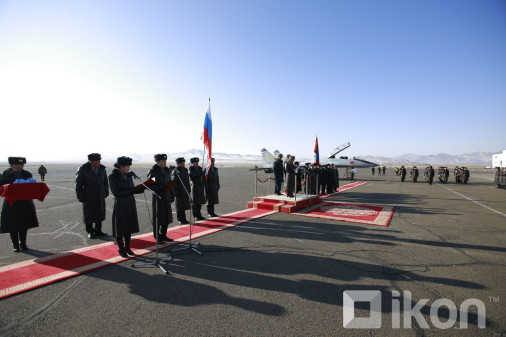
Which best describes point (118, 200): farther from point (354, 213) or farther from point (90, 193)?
point (354, 213)

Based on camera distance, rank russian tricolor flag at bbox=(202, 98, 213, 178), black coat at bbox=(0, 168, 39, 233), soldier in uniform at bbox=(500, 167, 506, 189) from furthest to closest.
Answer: soldier in uniform at bbox=(500, 167, 506, 189) → russian tricolor flag at bbox=(202, 98, 213, 178) → black coat at bbox=(0, 168, 39, 233)

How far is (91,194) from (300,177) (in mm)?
10194

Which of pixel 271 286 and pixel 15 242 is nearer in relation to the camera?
pixel 271 286

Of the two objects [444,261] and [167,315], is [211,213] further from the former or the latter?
[444,261]

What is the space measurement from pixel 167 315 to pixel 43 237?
5.55 m

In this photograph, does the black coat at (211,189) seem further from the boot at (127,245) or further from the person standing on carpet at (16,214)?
the person standing on carpet at (16,214)

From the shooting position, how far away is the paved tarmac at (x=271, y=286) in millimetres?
2840

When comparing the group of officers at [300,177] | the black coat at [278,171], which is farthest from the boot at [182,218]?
the black coat at [278,171]

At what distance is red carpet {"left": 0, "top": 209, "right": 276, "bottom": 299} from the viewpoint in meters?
3.85

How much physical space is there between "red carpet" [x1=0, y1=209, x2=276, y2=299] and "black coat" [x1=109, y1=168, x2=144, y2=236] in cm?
68

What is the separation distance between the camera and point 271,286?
3760mm

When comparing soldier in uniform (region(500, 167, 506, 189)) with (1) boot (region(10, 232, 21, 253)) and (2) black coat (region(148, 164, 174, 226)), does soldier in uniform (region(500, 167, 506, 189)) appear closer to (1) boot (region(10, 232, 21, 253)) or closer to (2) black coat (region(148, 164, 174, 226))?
(2) black coat (region(148, 164, 174, 226))

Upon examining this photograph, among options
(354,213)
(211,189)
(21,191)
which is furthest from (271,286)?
(354,213)

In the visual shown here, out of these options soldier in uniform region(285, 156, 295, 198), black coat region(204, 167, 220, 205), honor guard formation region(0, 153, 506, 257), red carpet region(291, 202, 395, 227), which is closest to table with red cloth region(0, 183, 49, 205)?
honor guard formation region(0, 153, 506, 257)
